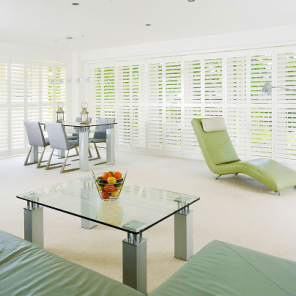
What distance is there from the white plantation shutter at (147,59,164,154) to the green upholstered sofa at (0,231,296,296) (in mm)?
5211

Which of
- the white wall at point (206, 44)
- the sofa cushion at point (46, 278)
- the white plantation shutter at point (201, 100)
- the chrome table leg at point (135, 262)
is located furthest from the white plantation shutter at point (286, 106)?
the sofa cushion at point (46, 278)

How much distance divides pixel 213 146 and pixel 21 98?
14.1ft

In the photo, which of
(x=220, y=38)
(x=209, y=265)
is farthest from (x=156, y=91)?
(x=209, y=265)

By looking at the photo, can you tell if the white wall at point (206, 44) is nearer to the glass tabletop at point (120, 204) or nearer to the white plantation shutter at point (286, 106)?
the white plantation shutter at point (286, 106)

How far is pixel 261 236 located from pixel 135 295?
175cm

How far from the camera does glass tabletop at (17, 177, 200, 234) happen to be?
1901mm

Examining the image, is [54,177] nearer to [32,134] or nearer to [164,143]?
[32,134]

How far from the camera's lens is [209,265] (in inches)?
57.2

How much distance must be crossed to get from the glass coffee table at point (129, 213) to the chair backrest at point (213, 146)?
2.08 meters

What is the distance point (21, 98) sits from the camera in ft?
21.9

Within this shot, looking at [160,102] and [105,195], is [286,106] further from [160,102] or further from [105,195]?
[105,195]

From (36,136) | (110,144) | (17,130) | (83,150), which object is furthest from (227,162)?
(17,130)

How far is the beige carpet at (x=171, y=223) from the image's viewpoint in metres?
2.32

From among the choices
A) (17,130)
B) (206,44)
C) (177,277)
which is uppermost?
(206,44)
